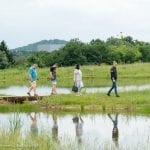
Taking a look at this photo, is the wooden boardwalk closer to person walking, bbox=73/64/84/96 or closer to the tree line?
person walking, bbox=73/64/84/96

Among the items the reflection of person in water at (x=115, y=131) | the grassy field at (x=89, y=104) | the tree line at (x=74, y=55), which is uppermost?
the tree line at (x=74, y=55)

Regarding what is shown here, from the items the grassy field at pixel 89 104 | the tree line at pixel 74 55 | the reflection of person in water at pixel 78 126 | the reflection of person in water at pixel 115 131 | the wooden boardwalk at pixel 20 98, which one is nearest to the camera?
the reflection of person in water at pixel 115 131

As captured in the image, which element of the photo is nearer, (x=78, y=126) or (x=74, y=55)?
(x=78, y=126)

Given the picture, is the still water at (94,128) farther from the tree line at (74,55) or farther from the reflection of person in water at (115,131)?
the tree line at (74,55)

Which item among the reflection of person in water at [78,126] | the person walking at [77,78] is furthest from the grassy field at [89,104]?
the reflection of person in water at [78,126]

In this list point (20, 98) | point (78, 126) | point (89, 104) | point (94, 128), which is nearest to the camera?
point (94, 128)

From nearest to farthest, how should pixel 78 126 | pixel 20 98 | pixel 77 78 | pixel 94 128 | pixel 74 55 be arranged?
pixel 94 128 < pixel 78 126 < pixel 20 98 < pixel 77 78 < pixel 74 55

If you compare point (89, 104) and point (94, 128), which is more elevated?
point (89, 104)

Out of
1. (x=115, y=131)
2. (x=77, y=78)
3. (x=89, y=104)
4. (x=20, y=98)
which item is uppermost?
(x=77, y=78)

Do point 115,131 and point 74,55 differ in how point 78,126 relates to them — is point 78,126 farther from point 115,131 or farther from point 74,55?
point 74,55

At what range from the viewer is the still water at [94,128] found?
15.8 m

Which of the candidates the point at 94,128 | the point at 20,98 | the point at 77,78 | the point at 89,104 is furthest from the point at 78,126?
the point at 77,78

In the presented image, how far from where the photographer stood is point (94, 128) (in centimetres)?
2011

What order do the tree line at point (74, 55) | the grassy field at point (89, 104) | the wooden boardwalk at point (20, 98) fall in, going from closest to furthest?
the grassy field at point (89, 104), the wooden boardwalk at point (20, 98), the tree line at point (74, 55)
